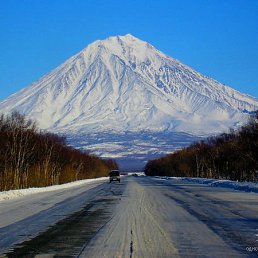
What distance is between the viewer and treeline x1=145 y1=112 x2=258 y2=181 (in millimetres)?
55750

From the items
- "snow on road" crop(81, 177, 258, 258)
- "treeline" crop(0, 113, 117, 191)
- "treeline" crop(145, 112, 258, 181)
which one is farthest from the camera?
"treeline" crop(145, 112, 258, 181)

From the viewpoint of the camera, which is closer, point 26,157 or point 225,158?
point 26,157

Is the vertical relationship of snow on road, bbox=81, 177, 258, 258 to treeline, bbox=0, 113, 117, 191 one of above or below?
below

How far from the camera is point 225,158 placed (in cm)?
7550

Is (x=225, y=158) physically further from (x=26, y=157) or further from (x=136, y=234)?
(x=136, y=234)

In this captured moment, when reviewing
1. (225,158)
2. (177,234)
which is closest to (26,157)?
(225,158)

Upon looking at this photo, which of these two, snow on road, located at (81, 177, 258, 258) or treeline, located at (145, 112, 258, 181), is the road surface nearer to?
snow on road, located at (81, 177, 258, 258)

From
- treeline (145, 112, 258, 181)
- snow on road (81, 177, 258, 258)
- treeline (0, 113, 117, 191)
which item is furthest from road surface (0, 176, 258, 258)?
treeline (145, 112, 258, 181)

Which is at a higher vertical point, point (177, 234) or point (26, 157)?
point (26, 157)

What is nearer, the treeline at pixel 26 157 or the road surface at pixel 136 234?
the road surface at pixel 136 234

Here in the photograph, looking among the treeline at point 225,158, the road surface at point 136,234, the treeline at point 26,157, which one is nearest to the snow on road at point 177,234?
the road surface at point 136,234

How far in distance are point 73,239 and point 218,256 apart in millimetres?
3585

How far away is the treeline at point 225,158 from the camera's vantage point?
55750 mm

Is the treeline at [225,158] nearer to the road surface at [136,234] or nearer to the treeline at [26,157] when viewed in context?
the treeline at [26,157]
